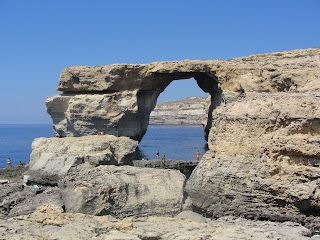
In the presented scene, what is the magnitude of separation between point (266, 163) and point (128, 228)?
15.8ft

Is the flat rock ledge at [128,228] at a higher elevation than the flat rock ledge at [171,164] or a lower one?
higher

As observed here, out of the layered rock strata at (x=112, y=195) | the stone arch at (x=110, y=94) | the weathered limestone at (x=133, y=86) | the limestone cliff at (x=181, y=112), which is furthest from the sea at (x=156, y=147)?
the layered rock strata at (x=112, y=195)

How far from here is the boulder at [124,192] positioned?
1166 cm

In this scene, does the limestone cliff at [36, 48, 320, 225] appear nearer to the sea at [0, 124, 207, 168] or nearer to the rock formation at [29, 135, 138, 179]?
the rock formation at [29, 135, 138, 179]

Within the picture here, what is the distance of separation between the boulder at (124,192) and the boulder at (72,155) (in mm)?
4154

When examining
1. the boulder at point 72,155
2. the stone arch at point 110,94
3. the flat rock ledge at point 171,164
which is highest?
the stone arch at point 110,94

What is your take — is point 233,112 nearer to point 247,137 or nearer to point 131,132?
point 247,137

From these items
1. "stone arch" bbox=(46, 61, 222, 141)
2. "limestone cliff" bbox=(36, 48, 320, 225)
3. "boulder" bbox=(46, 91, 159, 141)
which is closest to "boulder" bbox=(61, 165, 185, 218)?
"limestone cliff" bbox=(36, 48, 320, 225)

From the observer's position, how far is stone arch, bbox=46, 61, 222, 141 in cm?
3453

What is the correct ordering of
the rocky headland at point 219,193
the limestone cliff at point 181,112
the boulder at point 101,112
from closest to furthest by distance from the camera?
Answer: the rocky headland at point 219,193 → the boulder at point 101,112 → the limestone cliff at point 181,112

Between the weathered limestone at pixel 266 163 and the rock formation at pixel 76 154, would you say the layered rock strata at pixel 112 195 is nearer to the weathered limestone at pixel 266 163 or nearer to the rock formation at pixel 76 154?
the weathered limestone at pixel 266 163

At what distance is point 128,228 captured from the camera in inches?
408

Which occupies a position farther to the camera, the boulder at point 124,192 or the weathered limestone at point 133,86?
the weathered limestone at point 133,86

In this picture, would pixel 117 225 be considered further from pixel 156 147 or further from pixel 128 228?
pixel 156 147
